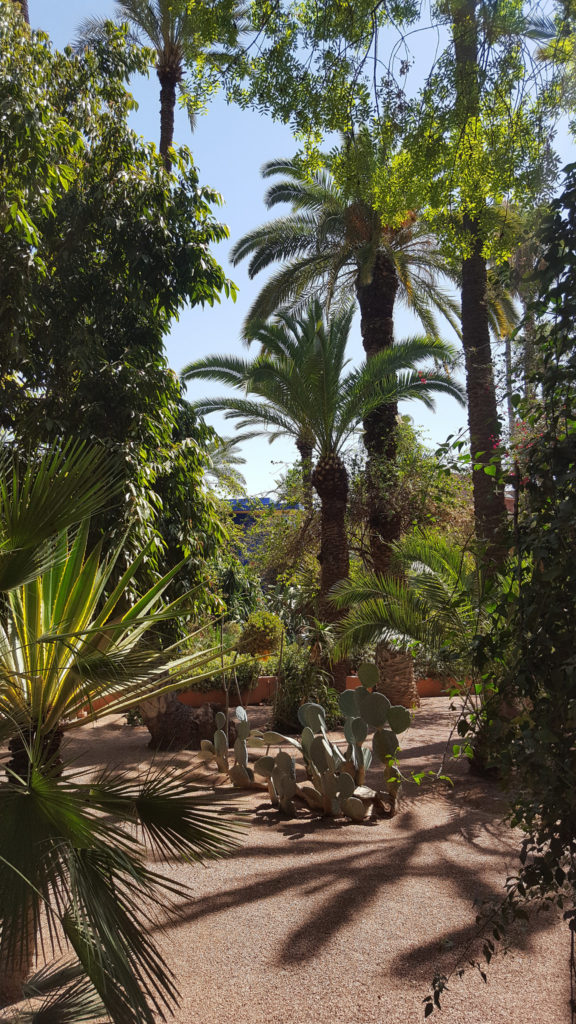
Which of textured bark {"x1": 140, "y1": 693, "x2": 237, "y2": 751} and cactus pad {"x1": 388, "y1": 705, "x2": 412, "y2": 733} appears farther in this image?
textured bark {"x1": 140, "y1": 693, "x2": 237, "y2": 751}

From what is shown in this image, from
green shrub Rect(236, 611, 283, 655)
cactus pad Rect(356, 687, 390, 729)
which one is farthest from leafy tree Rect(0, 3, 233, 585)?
green shrub Rect(236, 611, 283, 655)

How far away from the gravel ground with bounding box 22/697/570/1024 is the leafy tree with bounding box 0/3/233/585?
9.22 feet

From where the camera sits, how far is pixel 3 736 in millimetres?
2346

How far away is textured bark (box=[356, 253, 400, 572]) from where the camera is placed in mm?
12219

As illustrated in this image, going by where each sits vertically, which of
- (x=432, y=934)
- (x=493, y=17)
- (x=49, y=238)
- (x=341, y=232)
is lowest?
(x=432, y=934)

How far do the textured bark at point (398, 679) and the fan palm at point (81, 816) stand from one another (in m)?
8.28

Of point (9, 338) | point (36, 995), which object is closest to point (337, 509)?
point (9, 338)

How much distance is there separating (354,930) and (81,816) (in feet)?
7.05

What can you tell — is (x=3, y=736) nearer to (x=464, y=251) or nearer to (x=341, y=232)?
(x=464, y=251)

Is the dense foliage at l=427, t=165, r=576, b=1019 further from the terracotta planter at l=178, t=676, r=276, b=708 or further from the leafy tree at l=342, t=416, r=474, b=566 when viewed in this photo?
the leafy tree at l=342, t=416, r=474, b=566

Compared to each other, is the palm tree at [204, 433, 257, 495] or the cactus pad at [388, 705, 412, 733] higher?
the palm tree at [204, 433, 257, 495]

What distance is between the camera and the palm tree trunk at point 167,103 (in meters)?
12.2

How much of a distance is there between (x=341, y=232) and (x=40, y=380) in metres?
7.98

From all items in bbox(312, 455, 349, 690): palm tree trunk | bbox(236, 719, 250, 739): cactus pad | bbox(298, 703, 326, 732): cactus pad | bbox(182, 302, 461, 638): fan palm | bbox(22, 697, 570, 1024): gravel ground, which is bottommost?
bbox(22, 697, 570, 1024): gravel ground
